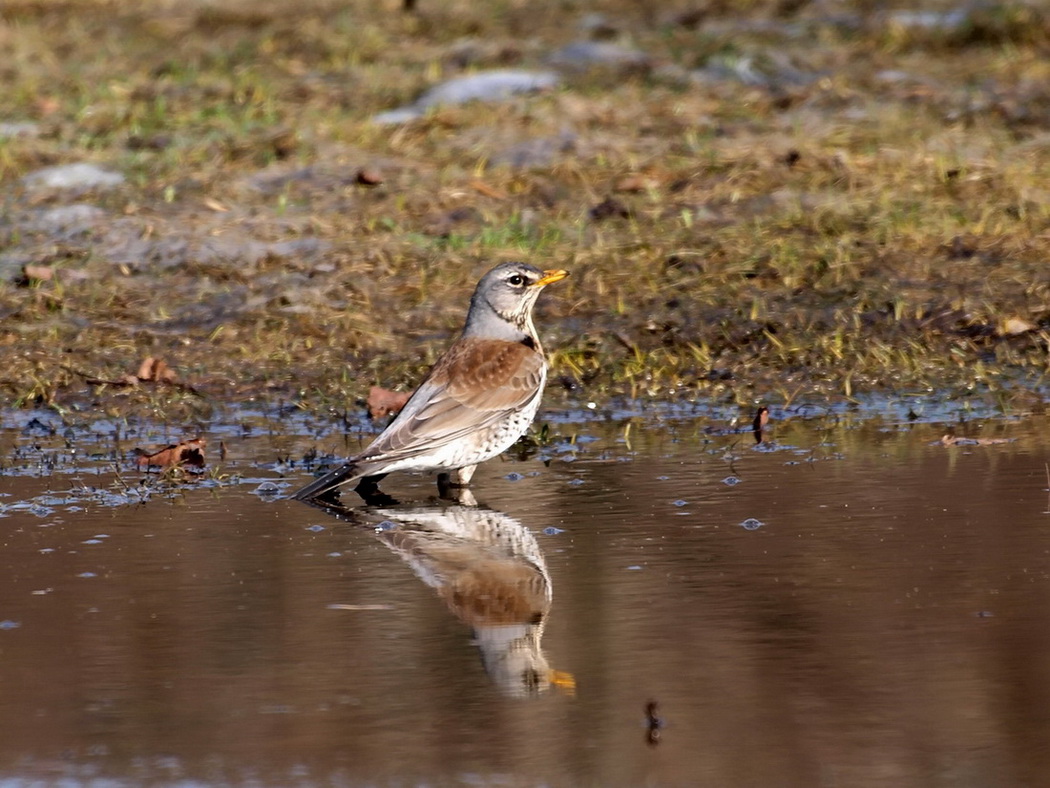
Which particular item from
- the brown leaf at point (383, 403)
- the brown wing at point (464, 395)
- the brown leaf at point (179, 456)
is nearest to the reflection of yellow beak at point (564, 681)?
the brown wing at point (464, 395)

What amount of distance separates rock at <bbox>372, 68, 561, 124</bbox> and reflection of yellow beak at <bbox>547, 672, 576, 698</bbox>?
9416mm

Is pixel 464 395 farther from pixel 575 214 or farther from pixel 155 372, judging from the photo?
pixel 575 214

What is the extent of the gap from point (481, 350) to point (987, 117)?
6.96 metres

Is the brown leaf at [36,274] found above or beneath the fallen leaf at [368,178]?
beneath

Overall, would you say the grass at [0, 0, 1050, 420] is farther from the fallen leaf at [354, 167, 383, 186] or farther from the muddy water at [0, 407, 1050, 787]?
the muddy water at [0, 407, 1050, 787]

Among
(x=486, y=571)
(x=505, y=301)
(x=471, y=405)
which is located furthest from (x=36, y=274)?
(x=486, y=571)

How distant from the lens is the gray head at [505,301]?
28.6 ft

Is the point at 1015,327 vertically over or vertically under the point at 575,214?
under

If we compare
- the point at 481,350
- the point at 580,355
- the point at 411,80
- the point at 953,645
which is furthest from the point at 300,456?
the point at 411,80

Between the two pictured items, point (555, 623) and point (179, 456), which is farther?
point (179, 456)

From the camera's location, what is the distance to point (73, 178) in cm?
1293

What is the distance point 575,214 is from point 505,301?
11.6ft

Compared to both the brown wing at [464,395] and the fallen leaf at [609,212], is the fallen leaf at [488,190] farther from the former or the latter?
the brown wing at [464,395]

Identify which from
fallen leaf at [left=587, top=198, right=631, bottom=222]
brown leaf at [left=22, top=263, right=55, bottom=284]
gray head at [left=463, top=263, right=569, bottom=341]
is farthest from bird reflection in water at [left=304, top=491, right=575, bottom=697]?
fallen leaf at [left=587, top=198, right=631, bottom=222]
